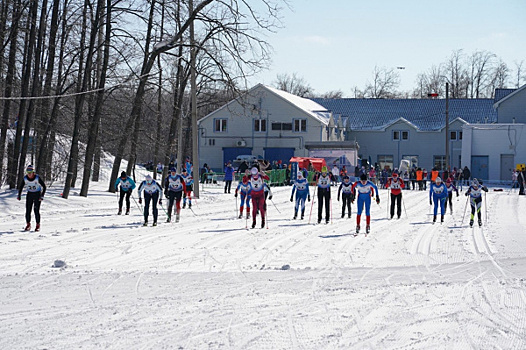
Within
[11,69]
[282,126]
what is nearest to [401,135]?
[282,126]

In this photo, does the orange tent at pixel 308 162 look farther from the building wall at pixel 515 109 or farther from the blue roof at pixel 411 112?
the building wall at pixel 515 109

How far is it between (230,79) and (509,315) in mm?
21672

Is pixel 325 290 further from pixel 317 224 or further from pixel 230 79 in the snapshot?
pixel 230 79

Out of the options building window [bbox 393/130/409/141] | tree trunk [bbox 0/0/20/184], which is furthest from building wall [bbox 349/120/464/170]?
tree trunk [bbox 0/0/20/184]

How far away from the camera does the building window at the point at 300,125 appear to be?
66.1 m

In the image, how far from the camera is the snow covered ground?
818cm

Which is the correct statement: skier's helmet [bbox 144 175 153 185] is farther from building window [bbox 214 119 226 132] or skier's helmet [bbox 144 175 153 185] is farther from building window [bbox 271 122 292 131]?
building window [bbox 214 119 226 132]

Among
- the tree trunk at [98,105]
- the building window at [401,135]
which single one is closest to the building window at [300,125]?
the building window at [401,135]

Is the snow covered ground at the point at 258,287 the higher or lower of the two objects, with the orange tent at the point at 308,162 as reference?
lower

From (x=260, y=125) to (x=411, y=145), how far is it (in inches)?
666

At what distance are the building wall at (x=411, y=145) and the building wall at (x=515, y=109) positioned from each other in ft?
15.3

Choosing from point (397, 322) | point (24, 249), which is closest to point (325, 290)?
point (397, 322)

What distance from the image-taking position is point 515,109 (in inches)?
2756

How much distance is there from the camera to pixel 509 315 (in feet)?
30.8
